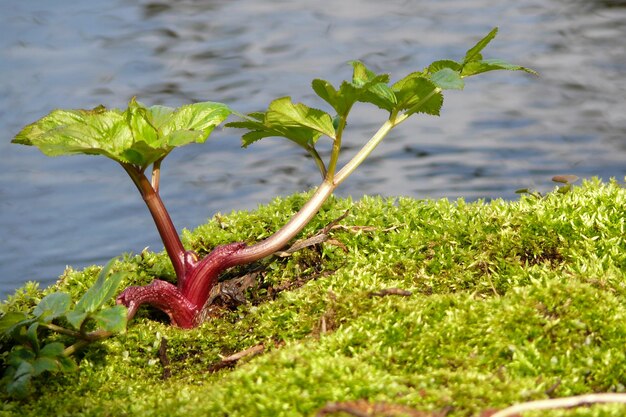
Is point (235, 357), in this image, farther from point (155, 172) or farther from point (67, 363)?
point (155, 172)

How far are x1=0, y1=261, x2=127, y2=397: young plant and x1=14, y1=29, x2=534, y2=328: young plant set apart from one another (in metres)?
0.32

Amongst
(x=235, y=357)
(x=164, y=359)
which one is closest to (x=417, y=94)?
(x=235, y=357)

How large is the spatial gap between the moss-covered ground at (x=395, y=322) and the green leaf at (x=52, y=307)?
0.25 meters

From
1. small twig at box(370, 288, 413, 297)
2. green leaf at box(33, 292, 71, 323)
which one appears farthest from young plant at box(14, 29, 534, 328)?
small twig at box(370, 288, 413, 297)

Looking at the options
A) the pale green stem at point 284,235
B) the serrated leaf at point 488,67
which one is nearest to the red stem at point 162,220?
the pale green stem at point 284,235

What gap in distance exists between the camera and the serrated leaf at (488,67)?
10.3 feet

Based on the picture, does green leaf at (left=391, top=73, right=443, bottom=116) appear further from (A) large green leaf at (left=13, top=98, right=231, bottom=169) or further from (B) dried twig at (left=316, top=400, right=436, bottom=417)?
(B) dried twig at (left=316, top=400, right=436, bottom=417)

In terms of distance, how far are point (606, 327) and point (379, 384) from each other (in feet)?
2.57

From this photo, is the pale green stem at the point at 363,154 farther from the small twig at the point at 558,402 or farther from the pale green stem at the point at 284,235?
the small twig at the point at 558,402

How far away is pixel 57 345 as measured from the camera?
2791mm

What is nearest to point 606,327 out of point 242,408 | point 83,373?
point 242,408

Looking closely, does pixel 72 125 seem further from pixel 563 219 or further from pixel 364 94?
pixel 563 219

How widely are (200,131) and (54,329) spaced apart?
0.83 meters

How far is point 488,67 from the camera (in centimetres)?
319
